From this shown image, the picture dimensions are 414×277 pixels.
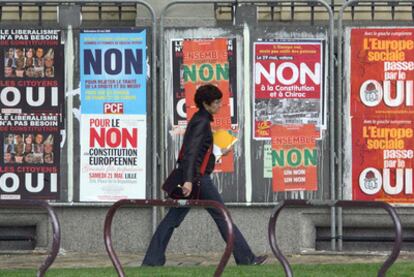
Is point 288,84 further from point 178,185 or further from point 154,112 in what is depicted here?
point 178,185

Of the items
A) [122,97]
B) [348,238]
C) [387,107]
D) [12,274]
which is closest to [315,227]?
[348,238]

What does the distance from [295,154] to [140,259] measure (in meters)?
1.99

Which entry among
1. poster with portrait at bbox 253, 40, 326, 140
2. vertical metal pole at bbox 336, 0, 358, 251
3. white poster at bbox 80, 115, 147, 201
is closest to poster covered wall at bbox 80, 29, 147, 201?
white poster at bbox 80, 115, 147, 201

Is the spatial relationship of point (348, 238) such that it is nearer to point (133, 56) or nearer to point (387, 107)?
point (387, 107)

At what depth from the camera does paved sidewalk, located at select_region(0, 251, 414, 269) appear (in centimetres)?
1280

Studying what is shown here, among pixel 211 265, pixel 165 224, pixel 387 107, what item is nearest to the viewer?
pixel 165 224

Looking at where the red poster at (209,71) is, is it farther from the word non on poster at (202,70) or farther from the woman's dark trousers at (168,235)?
the woman's dark trousers at (168,235)

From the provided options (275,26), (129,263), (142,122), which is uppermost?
(275,26)

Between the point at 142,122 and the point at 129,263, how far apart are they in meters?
1.72

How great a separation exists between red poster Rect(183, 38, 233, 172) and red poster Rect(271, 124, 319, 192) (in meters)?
0.50

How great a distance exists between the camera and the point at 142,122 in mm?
13797

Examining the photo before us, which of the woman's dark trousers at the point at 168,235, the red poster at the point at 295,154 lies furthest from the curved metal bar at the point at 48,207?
the red poster at the point at 295,154

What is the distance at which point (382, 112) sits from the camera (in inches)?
538

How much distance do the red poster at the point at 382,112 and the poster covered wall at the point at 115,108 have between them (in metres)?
2.26
